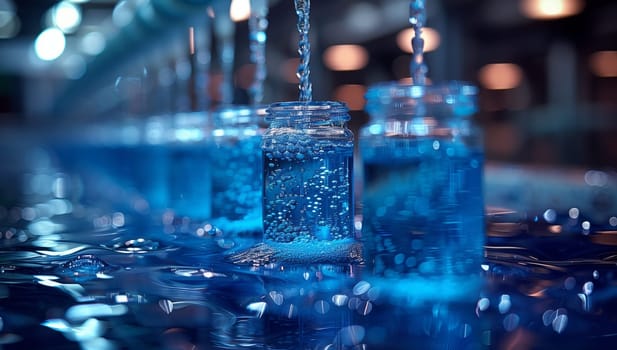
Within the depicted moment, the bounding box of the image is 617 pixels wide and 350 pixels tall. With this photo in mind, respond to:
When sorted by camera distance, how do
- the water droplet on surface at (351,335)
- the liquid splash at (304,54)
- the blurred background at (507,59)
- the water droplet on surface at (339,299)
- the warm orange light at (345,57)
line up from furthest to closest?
the warm orange light at (345,57), the blurred background at (507,59), the liquid splash at (304,54), the water droplet on surface at (339,299), the water droplet on surface at (351,335)

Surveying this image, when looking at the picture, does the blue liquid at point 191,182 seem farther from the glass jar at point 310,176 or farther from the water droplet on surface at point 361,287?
the water droplet on surface at point 361,287

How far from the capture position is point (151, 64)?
9.37ft

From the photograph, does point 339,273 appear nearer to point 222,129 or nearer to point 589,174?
point 222,129

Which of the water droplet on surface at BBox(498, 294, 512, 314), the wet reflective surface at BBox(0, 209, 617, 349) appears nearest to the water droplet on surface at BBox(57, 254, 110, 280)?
the wet reflective surface at BBox(0, 209, 617, 349)

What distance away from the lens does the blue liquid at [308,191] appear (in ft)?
2.81

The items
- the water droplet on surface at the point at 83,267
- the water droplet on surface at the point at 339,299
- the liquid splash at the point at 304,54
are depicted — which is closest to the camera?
the water droplet on surface at the point at 339,299

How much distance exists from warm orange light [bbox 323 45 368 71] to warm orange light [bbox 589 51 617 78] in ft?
8.60

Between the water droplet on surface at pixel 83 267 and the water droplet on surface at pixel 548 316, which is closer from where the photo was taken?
the water droplet on surface at pixel 548 316

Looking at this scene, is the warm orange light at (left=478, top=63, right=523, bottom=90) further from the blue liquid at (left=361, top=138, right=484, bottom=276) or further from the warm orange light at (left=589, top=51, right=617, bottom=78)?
the blue liquid at (left=361, top=138, right=484, bottom=276)

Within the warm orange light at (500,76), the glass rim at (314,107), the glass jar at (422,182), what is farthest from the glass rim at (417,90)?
the warm orange light at (500,76)

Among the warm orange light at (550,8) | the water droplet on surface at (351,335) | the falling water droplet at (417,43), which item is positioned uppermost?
the warm orange light at (550,8)

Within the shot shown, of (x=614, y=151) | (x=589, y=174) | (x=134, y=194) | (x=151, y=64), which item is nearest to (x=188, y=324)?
(x=134, y=194)

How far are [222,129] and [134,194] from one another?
82 cm

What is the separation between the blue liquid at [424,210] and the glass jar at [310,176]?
0.40 feet
